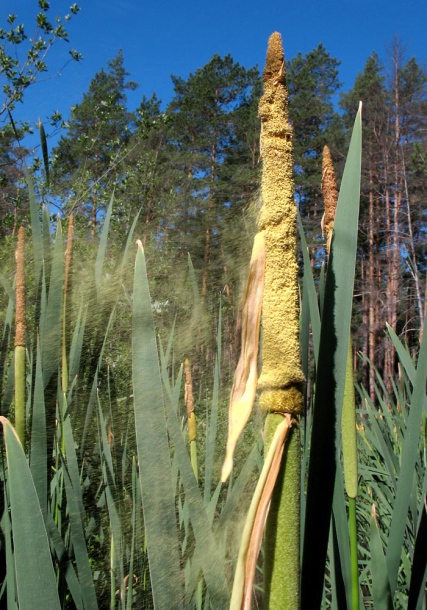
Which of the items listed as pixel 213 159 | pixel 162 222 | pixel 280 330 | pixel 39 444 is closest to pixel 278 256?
pixel 280 330

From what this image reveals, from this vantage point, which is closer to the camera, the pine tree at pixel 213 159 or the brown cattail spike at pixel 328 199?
the brown cattail spike at pixel 328 199

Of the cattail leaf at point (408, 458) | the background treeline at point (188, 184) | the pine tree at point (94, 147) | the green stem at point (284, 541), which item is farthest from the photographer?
the pine tree at point (94, 147)

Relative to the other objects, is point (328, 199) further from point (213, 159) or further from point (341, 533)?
point (213, 159)

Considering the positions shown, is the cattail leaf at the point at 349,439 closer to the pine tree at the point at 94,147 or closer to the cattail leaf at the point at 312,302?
the cattail leaf at the point at 312,302

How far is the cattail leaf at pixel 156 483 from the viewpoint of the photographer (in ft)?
0.81

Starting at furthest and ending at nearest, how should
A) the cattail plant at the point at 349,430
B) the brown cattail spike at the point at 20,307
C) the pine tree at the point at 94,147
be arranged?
the pine tree at the point at 94,147
the brown cattail spike at the point at 20,307
the cattail plant at the point at 349,430

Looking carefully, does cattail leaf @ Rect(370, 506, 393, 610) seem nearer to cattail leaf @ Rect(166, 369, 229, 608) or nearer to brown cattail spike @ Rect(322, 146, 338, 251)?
cattail leaf @ Rect(166, 369, 229, 608)

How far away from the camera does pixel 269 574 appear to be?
23 cm

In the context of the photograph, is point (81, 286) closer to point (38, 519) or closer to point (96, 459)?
point (96, 459)

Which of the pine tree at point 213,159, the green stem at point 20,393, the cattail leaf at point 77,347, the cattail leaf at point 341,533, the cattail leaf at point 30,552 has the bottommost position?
the cattail leaf at point 341,533

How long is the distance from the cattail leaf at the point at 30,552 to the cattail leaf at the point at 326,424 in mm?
145

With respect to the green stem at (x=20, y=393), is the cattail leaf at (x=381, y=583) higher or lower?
lower

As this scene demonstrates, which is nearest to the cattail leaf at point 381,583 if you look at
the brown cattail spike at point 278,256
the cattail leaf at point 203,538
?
the cattail leaf at point 203,538

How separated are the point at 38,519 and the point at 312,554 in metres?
0.16
